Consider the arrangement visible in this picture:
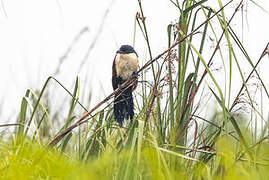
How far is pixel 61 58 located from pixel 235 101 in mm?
1017

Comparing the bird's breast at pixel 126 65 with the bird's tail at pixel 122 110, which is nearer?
the bird's tail at pixel 122 110

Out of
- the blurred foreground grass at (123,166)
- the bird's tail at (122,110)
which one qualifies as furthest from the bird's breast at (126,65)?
the blurred foreground grass at (123,166)

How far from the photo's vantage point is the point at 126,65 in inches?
126

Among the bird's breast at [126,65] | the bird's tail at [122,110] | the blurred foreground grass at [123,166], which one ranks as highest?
the bird's breast at [126,65]

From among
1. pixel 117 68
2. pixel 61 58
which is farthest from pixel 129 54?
pixel 61 58

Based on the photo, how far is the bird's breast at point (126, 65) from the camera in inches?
125

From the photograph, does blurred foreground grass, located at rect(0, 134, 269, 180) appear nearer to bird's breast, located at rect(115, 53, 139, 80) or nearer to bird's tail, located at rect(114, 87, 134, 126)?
bird's tail, located at rect(114, 87, 134, 126)

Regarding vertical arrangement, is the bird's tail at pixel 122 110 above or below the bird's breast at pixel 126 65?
below

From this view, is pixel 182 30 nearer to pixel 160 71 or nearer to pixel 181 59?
pixel 181 59

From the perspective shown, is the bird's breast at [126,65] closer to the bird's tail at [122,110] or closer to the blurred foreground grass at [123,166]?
the bird's tail at [122,110]

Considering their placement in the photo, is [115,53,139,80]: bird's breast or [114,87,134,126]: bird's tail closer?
[114,87,134,126]: bird's tail

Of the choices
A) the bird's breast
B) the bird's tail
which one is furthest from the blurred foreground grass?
the bird's breast

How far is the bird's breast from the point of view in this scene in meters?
3.19

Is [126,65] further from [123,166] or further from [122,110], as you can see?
[123,166]
